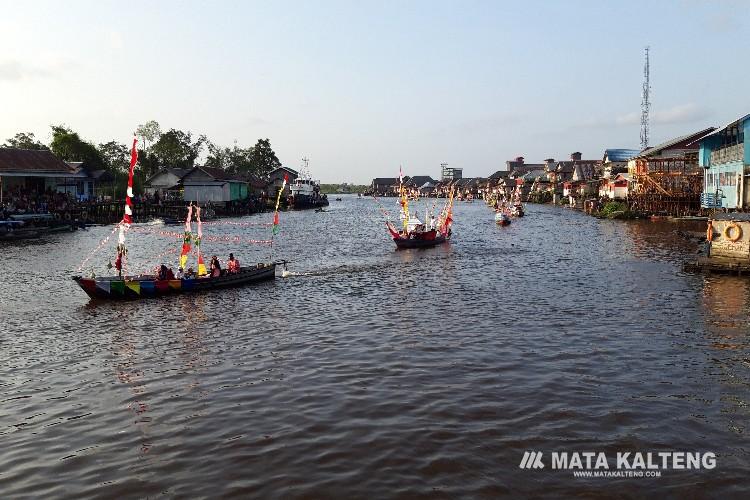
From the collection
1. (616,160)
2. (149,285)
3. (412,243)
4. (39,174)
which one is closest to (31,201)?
(39,174)

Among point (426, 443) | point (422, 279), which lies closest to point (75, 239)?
point (422, 279)

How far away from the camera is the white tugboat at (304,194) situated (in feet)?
488

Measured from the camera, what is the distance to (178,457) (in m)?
12.7

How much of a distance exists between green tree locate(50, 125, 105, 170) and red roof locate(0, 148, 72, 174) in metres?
22.1

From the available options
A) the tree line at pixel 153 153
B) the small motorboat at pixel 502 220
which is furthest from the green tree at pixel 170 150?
the small motorboat at pixel 502 220

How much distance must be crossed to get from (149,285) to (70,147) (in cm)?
8690

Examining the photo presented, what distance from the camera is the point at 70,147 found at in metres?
104

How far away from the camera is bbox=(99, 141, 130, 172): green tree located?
431 ft

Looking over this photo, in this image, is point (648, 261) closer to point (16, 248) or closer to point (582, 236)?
point (582, 236)

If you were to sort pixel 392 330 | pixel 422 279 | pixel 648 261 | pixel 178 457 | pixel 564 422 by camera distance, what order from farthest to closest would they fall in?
pixel 648 261 → pixel 422 279 → pixel 392 330 → pixel 564 422 → pixel 178 457

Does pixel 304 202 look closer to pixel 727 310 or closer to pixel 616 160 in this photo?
pixel 616 160

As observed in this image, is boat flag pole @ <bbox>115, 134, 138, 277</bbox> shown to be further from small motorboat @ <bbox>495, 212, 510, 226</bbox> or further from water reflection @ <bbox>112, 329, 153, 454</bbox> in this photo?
small motorboat @ <bbox>495, 212, 510, 226</bbox>

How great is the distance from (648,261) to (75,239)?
54.6 meters

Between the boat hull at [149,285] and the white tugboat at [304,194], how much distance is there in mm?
114155
